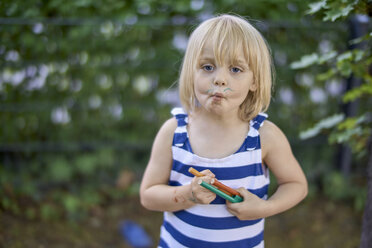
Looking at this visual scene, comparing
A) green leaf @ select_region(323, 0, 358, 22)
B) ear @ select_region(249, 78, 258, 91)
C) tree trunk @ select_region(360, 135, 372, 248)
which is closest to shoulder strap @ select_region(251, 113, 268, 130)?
ear @ select_region(249, 78, 258, 91)

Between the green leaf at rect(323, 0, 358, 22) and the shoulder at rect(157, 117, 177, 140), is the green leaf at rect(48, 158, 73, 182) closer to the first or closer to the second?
the shoulder at rect(157, 117, 177, 140)

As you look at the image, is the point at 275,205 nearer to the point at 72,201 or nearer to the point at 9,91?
the point at 72,201

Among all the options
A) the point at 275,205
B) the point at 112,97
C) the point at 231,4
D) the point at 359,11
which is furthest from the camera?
the point at 112,97

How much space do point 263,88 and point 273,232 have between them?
2038mm

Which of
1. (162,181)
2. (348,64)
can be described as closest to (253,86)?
(162,181)

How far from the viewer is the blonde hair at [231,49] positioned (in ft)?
4.10

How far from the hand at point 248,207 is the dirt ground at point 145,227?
1.78 meters

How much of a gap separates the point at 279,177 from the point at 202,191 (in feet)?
1.20

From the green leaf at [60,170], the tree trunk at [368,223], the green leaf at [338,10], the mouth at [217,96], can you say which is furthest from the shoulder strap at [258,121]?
the green leaf at [60,170]

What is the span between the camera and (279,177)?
144cm

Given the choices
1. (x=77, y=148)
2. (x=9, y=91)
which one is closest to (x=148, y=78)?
(x=77, y=148)

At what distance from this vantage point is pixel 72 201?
10.1ft

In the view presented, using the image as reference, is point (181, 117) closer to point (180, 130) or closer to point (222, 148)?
point (180, 130)

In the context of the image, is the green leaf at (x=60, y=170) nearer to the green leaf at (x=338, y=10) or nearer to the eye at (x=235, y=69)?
the eye at (x=235, y=69)
